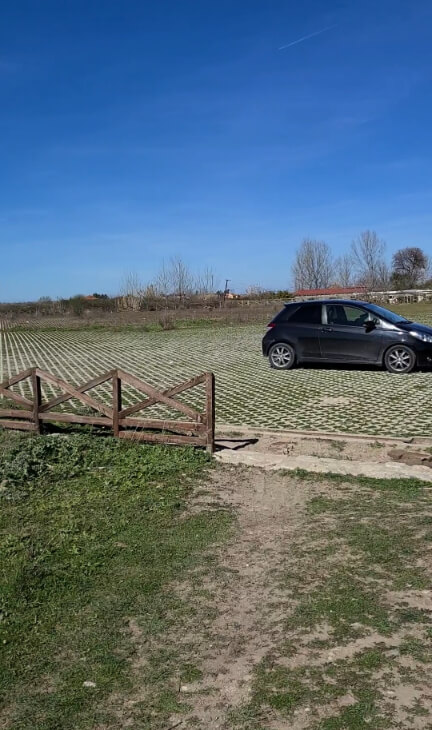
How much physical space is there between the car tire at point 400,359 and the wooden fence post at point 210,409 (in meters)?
7.03

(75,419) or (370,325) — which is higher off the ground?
(370,325)

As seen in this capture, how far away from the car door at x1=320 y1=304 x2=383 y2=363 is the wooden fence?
20.6ft

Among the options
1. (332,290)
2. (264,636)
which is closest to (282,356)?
(264,636)

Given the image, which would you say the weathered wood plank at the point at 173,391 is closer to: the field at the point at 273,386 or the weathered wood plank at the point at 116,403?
the weathered wood plank at the point at 116,403

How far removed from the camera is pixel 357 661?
3213 mm

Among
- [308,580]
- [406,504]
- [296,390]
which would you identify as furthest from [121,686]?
[296,390]

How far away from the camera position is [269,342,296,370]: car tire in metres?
15.0

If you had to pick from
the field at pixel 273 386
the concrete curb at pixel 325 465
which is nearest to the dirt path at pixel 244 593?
the concrete curb at pixel 325 465

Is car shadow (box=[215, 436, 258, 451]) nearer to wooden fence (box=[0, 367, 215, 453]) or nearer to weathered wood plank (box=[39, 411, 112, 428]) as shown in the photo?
wooden fence (box=[0, 367, 215, 453])

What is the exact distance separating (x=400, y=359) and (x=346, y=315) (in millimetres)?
1506

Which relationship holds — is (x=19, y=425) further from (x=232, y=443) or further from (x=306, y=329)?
(x=306, y=329)

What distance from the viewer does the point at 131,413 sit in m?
8.49

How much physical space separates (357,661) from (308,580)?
41.1 inches

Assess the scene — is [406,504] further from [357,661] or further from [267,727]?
[267,727]
